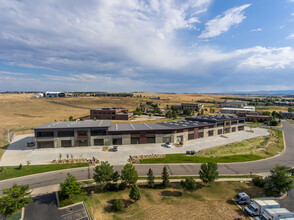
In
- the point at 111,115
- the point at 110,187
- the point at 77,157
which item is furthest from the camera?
the point at 111,115

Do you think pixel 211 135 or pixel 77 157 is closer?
pixel 77 157

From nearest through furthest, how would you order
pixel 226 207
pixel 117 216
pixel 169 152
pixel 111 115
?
1. pixel 117 216
2. pixel 226 207
3. pixel 169 152
4. pixel 111 115

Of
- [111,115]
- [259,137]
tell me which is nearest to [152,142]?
[259,137]

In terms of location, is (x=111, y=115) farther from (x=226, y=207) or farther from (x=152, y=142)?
(x=226, y=207)

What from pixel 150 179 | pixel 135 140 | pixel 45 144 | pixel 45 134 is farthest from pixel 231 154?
pixel 45 134

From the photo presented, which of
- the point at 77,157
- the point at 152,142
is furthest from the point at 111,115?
the point at 77,157
